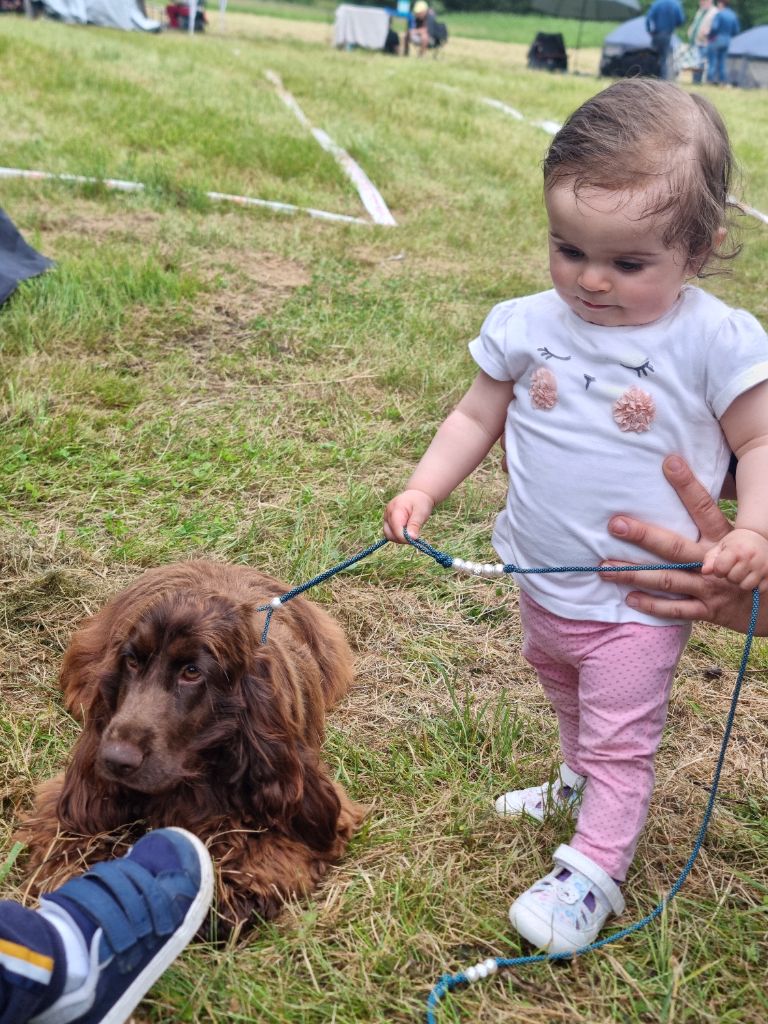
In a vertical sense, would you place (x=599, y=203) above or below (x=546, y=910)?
above

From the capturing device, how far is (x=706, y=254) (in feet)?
Answer: 7.13

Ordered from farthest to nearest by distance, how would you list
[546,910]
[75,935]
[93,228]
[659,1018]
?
[93,228] < [546,910] < [659,1018] < [75,935]

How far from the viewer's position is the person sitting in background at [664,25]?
70.9 feet

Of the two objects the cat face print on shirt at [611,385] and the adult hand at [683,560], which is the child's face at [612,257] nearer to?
the cat face print on shirt at [611,385]

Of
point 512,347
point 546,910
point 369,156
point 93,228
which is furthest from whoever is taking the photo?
point 369,156

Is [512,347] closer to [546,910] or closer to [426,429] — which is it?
[546,910]

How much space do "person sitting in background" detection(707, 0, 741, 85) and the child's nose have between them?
29.3 m

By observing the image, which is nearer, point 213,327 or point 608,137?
point 608,137

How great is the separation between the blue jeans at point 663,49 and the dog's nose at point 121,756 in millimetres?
23127

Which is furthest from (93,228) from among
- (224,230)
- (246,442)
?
(246,442)

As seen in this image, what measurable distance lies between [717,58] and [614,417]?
29779 mm

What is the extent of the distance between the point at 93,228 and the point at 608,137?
5.25 m

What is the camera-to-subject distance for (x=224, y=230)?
6.87 meters

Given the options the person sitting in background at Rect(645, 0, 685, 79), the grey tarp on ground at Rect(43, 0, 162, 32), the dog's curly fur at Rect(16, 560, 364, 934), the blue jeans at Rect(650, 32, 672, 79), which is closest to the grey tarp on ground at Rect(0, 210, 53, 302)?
the dog's curly fur at Rect(16, 560, 364, 934)
